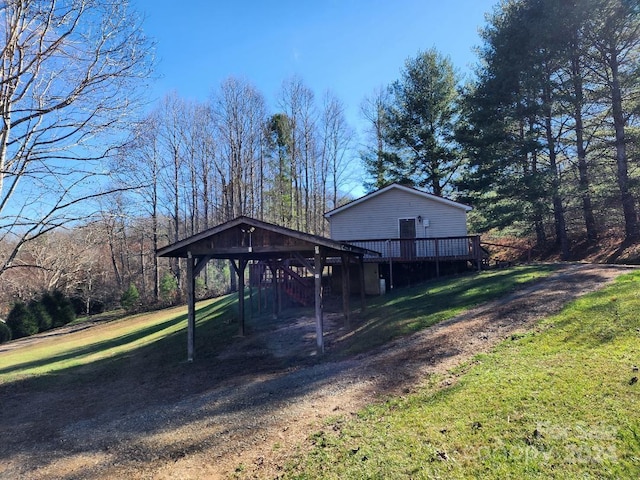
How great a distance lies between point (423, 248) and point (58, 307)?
28.4m

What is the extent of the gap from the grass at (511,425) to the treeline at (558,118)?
15233 millimetres

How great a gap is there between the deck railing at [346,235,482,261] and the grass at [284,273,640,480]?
443 inches

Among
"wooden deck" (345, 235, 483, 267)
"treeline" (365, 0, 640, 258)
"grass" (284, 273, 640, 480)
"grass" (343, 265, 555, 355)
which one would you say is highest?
"treeline" (365, 0, 640, 258)

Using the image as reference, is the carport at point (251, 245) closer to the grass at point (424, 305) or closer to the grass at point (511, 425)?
the grass at point (424, 305)

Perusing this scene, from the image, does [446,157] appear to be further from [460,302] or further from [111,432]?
[111,432]

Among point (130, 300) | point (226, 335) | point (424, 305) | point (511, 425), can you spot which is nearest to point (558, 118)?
point (424, 305)

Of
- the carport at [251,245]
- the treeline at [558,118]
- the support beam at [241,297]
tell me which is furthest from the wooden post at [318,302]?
the treeline at [558,118]

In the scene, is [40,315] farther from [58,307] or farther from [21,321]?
[58,307]

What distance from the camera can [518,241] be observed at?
26875mm

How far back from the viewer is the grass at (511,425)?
402 centimetres

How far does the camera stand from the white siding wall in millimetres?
19641

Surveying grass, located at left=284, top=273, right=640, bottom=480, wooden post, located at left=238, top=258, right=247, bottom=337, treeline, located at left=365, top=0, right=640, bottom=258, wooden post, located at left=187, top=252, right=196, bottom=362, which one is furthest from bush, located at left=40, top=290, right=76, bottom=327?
grass, located at left=284, top=273, right=640, bottom=480

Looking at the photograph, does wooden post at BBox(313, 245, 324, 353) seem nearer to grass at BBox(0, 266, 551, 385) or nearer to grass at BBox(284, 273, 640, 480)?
grass at BBox(0, 266, 551, 385)

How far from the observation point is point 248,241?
10961 millimetres
